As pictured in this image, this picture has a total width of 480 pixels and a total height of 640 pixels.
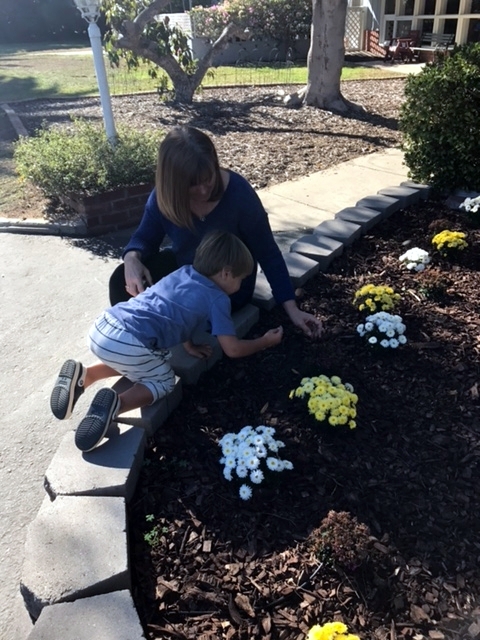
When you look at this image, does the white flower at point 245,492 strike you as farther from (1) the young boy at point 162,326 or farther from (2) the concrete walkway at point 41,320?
(2) the concrete walkway at point 41,320

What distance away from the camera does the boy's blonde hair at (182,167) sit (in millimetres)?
2512

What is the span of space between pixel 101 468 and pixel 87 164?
11.5ft

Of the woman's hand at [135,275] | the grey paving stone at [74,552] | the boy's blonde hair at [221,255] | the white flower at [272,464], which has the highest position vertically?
the boy's blonde hair at [221,255]

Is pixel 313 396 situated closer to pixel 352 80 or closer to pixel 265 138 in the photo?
pixel 265 138

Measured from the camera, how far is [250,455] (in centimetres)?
222

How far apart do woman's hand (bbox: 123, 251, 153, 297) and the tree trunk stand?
289 inches

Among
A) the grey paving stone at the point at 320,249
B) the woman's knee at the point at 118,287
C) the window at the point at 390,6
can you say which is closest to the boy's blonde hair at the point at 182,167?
the woman's knee at the point at 118,287

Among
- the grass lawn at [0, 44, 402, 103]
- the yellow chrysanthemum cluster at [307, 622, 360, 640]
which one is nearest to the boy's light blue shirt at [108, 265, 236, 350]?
the yellow chrysanthemum cluster at [307, 622, 360, 640]

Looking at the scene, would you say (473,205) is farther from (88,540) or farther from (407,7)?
(407,7)

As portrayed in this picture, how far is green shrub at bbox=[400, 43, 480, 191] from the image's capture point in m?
4.58

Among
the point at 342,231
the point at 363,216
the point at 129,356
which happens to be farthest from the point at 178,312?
the point at 363,216

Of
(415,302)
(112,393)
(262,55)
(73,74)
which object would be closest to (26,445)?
(112,393)

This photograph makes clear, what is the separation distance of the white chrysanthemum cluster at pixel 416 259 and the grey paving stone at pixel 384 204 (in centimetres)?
86

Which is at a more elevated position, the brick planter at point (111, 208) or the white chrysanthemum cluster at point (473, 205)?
the white chrysanthemum cluster at point (473, 205)
